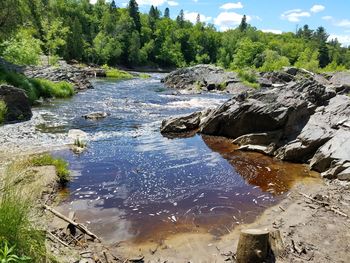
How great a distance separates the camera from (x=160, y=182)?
48.4 ft

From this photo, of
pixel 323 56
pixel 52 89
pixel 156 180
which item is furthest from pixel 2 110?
pixel 323 56

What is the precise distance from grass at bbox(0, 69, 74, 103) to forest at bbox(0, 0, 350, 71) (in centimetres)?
841

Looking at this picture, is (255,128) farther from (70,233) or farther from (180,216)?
(70,233)

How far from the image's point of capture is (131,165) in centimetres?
1652

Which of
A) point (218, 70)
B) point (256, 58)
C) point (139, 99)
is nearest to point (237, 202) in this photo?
point (139, 99)

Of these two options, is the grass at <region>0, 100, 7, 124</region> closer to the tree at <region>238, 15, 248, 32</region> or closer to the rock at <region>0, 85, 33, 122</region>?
the rock at <region>0, 85, 33, 122</region>

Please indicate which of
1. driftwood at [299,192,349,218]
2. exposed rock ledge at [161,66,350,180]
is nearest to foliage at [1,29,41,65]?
exposed rock ledge at [161,66,350,180]

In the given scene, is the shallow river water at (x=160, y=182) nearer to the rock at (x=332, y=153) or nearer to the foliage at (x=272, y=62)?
the rock at (x=332, y=153)

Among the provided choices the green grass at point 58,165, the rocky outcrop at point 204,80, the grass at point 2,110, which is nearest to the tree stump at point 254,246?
the green grass at point 58,165

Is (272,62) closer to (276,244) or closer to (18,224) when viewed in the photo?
(276,244)

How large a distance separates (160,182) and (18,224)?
8.61 metres

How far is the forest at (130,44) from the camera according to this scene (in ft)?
235

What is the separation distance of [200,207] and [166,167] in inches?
166

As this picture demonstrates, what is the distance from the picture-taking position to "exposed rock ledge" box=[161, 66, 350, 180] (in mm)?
16766
